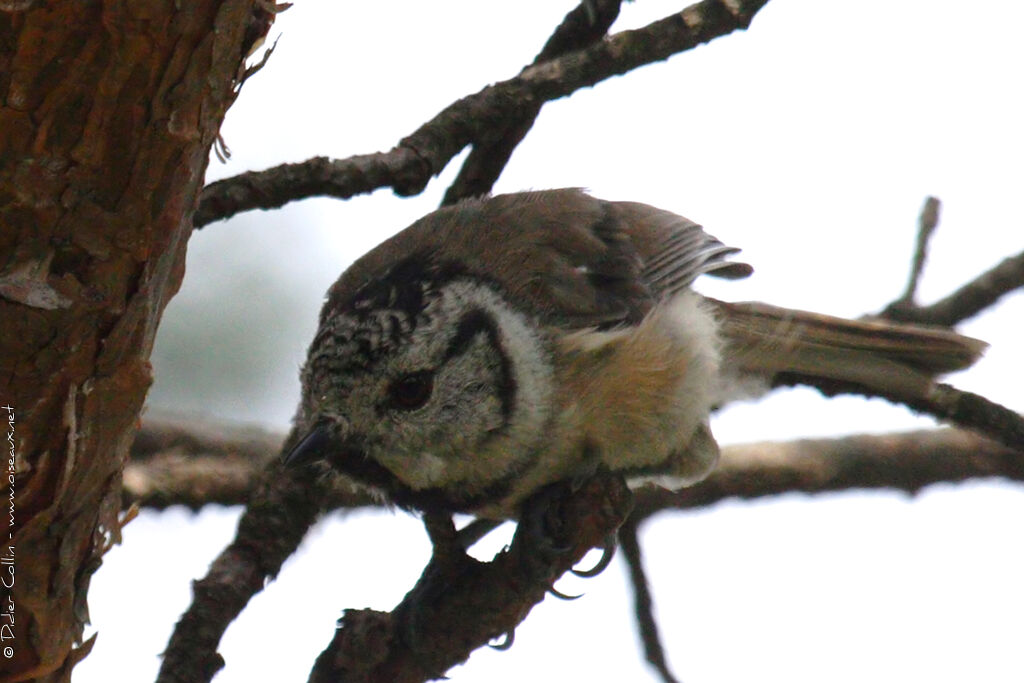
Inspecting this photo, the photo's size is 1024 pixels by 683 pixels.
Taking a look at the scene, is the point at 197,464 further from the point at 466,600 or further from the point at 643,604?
the point at 466,600

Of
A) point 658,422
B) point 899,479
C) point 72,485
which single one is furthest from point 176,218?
point 899,479

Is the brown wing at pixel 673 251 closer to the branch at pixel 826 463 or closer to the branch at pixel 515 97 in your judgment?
the branch at pixel 826 463

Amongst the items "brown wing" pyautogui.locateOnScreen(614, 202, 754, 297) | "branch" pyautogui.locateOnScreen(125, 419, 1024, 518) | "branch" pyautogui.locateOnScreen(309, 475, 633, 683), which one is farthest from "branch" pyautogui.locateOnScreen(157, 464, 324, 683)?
"brown wing" pyautogui.locateOnScreen(614, 202, 754, 297)

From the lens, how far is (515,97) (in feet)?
11.1

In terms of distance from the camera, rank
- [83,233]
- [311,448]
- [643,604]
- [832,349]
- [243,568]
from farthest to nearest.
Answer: [832,349] < [643,604] < [311,448] < [243,568] < [83,233]

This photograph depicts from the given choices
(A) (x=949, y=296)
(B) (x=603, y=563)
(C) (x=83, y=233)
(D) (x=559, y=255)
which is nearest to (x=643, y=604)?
(B) (x=603, y=563)

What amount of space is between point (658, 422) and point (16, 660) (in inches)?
79.6

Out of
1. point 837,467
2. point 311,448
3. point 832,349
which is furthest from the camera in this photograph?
→ point 837,467

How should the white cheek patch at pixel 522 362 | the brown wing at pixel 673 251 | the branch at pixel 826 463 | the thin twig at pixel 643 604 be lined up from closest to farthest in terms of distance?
1. the white cheek patch at pixel 522 362
2. the thin twig at pixel 643 604
3. the brown wing at pixel 673 251
4. the branch at pixel 826 463

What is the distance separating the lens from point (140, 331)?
81.4 inches

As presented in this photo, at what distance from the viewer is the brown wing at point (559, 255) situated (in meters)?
3.64

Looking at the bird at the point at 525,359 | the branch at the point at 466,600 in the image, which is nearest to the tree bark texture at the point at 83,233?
the branch at the point at 466,600

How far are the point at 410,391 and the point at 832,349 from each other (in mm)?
1854

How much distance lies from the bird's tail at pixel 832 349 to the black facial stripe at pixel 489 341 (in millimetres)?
1180
